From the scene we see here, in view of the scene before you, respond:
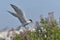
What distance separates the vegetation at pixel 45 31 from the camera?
108 inches

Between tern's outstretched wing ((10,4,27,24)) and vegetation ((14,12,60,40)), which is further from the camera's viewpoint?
tern's outstretched wing ((10,4,27,24))

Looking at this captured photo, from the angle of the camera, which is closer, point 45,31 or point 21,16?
point 45,31

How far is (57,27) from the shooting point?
2.79m

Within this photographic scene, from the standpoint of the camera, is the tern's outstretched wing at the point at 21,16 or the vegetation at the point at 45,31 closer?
the vegetation at the point at 45,31

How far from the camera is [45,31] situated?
2.84 m

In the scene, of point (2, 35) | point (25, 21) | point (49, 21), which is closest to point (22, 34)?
point (49, 21)

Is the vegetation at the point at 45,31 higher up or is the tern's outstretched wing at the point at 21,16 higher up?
the tern's outstretched wing at the point at 21,16

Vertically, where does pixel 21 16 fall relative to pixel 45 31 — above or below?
above

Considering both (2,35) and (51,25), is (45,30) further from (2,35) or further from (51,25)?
(2,35)

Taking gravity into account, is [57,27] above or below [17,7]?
below

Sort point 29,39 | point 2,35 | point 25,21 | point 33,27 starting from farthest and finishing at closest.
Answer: point 2,35
point 25,21
point 33,27
point 29,39

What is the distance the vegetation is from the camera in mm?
2736

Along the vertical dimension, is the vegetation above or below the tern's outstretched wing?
below

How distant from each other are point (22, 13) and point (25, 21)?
0.13 metres
